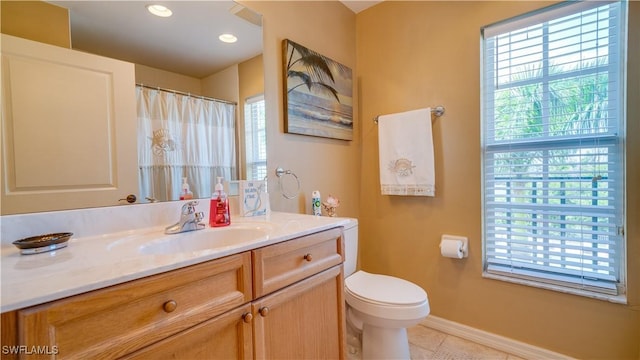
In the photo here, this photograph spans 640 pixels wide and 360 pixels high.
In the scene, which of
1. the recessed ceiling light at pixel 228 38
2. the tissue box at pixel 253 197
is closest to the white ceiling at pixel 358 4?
the recessed ceiling light at pixel 228 38

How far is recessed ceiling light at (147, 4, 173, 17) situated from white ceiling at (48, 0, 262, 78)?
0.02 metres

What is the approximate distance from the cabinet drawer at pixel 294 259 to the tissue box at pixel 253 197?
1.47ft

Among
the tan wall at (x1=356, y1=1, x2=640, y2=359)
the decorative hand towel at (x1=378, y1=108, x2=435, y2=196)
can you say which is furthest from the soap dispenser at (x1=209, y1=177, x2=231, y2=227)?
the tan wall at (x1=356, y1=1, x2=640, y2=359)

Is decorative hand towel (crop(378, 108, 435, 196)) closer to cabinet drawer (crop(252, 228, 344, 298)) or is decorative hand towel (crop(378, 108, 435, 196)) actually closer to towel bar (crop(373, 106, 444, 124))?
towel bar (crop(373, 106, 444, 124))

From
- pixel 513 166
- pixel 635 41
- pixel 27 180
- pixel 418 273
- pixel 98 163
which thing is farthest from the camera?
pixel 418 273

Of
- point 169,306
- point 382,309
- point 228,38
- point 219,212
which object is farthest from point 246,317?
point 228,38

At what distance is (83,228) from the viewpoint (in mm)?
992

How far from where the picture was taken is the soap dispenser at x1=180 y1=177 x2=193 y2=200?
4.15ft

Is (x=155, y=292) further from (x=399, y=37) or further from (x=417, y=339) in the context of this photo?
(x=399, y=37)

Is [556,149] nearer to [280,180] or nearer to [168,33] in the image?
[280,180]

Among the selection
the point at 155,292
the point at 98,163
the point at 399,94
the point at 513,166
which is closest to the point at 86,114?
the point at 98,163

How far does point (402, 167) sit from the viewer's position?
198cm

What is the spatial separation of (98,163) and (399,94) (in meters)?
1.84

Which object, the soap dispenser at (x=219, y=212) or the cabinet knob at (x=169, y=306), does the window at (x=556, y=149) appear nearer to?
the soap dispenser at (x=219, y=212)
